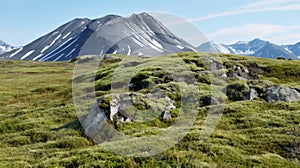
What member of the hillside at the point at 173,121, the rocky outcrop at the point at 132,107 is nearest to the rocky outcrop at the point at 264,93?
the hillside at the point at 173,121

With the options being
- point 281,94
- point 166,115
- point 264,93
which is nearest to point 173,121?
point 166,115

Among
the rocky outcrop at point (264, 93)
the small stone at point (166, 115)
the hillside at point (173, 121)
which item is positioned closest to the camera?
the hillside at point (173, 121)

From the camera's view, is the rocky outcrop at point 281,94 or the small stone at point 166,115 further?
the rocky outcrop at point 281,94

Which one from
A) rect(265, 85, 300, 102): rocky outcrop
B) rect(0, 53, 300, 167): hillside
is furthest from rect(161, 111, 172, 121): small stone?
rect(265, 85, 300, 102): rocky outcrop

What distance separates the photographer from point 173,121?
94.7 ft

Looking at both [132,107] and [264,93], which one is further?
[264,93]

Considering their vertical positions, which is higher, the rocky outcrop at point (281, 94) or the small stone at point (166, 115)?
the rocky outcrop at point (281, 94)

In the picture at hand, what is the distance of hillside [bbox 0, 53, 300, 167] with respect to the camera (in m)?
21.0

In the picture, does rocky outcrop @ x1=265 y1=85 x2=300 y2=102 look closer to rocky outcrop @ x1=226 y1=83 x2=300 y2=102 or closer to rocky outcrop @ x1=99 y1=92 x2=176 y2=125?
rocky outcrop @ x1=226 y1=83 x2=300 y2=102

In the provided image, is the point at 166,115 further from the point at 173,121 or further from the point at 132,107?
the point at 132,107

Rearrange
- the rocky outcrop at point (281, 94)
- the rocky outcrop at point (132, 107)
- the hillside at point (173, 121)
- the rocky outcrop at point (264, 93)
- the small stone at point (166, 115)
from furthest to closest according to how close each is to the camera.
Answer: the rocky outcrop at point (264, 93) < the rocky outcrop at point (281, 94) < the small stone at point (166, 115) < the rocky outcrop at point (132, 107) < the hillside at point (173, 121)

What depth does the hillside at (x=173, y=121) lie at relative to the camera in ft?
68.8

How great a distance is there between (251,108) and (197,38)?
28.5 feet

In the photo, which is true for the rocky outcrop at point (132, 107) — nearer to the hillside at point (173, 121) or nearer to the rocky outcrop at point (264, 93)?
the hillside at point (173, 121)
